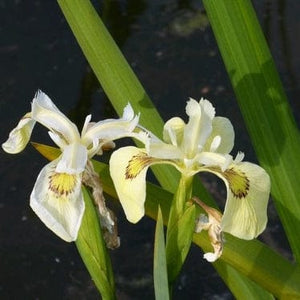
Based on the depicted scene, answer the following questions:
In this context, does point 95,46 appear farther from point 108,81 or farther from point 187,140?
point 187,140


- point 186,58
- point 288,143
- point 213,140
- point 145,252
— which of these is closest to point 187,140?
point 213,140

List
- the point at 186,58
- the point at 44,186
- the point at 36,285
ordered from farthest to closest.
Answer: the point at 186,58
the point at 36,285
the point at 44,186

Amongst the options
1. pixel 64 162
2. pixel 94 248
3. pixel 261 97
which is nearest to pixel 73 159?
pixel 64 162

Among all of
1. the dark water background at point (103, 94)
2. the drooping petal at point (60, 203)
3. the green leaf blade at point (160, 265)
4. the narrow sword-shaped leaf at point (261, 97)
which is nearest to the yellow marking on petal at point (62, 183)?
the drooping petal at point (60, 203)

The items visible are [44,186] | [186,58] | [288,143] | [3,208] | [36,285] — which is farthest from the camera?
[186,58]

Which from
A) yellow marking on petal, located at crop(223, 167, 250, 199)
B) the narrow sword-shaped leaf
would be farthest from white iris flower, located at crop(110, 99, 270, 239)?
the narrow sword-shaped leaf

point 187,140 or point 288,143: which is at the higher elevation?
point 187,140

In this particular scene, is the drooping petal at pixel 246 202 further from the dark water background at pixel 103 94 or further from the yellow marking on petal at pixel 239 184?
the dark water background at pixel 103 94

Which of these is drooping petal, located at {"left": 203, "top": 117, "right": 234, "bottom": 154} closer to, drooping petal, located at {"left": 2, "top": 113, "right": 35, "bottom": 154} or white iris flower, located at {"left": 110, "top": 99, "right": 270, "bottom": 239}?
white iris flower, located at {"left": 110, "top": 99, "right": 270, "bottom": 239}
